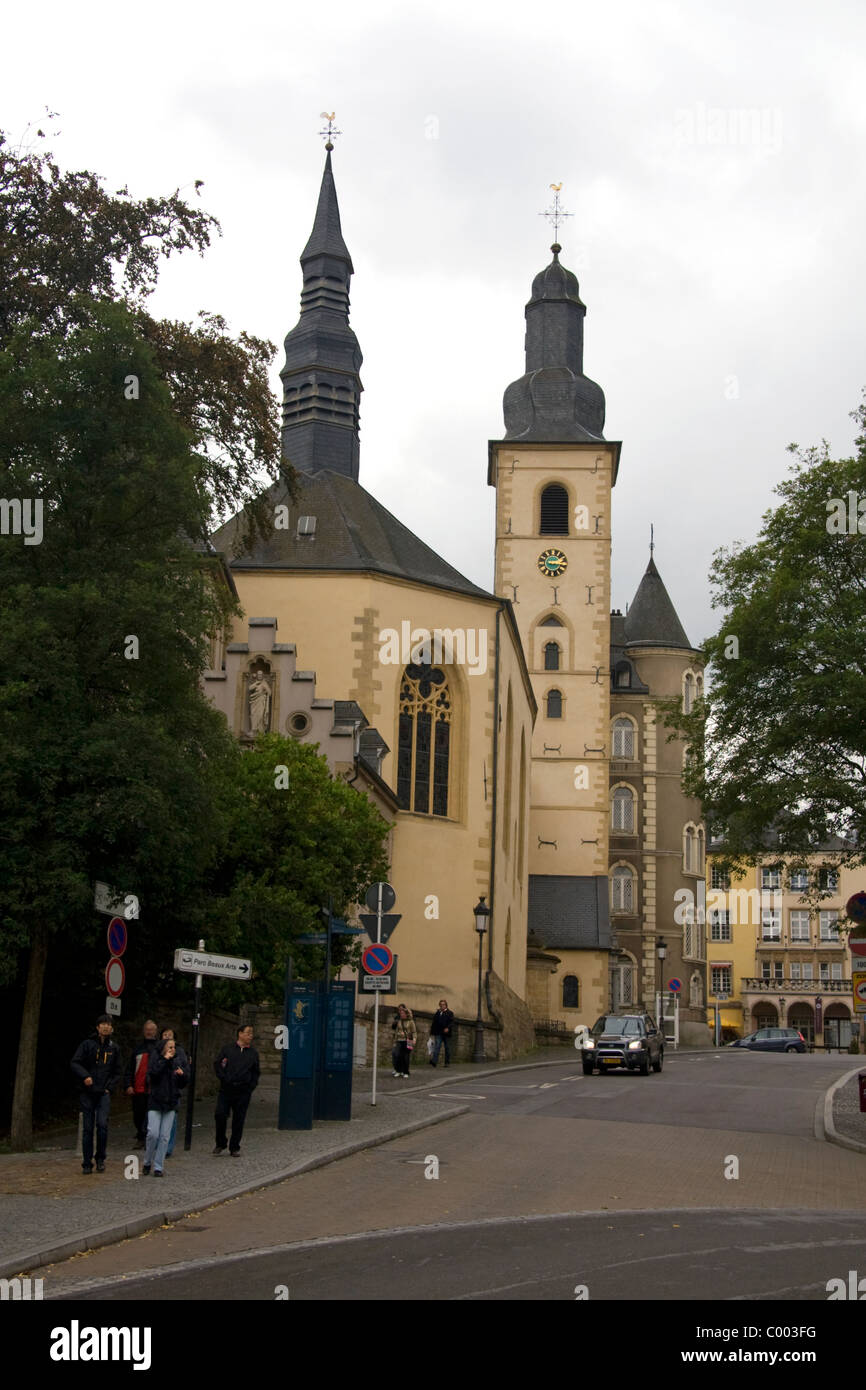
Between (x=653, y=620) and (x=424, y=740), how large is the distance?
1267 inches

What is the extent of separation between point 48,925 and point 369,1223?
6.15 m

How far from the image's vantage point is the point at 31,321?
18625mm

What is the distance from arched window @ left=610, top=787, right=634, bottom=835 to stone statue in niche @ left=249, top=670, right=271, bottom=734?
35.5 metres

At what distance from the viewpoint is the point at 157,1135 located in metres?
14.3

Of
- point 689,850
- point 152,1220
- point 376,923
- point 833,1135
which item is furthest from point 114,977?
point 689,850

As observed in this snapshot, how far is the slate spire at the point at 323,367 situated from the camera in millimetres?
48656

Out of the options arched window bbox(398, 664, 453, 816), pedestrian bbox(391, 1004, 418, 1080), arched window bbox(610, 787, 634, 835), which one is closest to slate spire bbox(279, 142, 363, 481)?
arched window bbox(398, 664, 453, 816)

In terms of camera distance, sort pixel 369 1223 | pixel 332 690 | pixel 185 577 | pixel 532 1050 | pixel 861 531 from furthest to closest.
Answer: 1. pixel 532 1050
2. pixel 332 690
3. pixel 861 531
4. pixel 185 577
5. pixel 369 1223

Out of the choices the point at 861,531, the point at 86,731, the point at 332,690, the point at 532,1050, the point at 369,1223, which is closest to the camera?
the point at 369,1223

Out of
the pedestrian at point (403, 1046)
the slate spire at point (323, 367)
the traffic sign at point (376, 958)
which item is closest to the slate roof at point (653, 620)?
the slate spire at point (323, 367)
